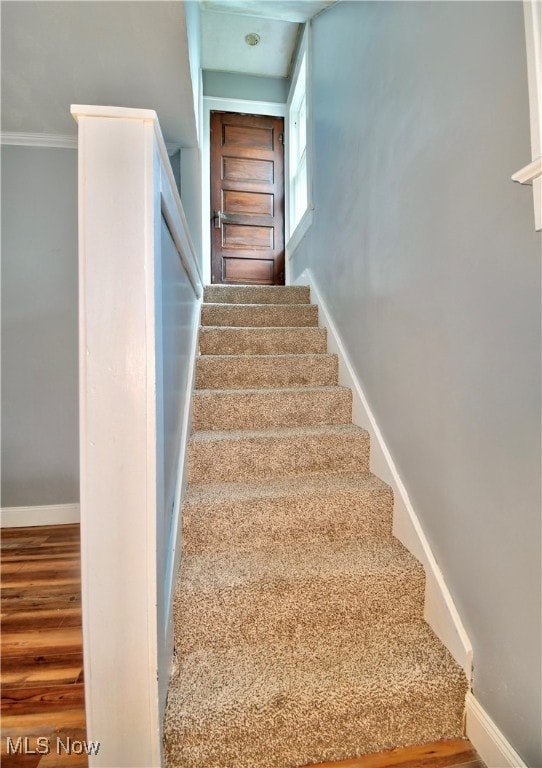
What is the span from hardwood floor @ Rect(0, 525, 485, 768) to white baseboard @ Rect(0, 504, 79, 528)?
40 centimetres

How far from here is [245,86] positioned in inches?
144

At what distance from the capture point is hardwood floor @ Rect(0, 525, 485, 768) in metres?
0.89

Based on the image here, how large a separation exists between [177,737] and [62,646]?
71cm

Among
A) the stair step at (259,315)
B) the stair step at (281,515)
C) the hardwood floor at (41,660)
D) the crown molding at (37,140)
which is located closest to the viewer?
the hardwood floor at (41,660)

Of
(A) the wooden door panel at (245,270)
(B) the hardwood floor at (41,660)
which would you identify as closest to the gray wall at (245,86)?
(A) the wooden door panel at (245,270)

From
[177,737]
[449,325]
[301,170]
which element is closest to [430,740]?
[177,737]

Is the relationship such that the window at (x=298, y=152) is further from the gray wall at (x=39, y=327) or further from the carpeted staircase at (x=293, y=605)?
the carpeted staircase at (x=293, y=605)

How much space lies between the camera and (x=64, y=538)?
7.00ft

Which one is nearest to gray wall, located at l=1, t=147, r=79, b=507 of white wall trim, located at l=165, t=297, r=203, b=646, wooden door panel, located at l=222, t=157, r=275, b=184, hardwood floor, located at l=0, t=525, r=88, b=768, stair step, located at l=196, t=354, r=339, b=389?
hardwood floor, located at l=0, t=525, r=88, b=768

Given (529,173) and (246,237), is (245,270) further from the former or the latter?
(529,173)

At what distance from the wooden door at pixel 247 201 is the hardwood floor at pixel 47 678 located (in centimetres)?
296

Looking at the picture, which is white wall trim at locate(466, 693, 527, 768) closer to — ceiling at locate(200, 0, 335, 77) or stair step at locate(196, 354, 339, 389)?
stair step at locate(196, 354, 339, 389)

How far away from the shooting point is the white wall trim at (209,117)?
3.59 metres

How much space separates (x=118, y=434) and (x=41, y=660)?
1074 millimetres
